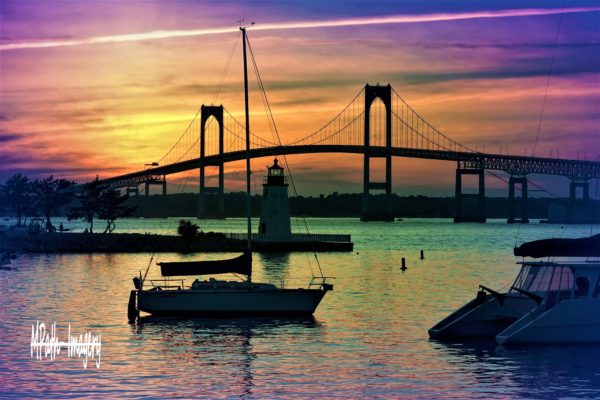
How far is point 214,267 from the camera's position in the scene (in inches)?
1216

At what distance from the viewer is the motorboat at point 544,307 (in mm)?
23781

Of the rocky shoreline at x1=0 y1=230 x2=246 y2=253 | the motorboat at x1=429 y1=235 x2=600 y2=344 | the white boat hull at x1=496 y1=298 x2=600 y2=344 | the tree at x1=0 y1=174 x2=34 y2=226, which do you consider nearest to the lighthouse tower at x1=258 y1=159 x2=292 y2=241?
the rocky shoreline at x1=0 y1=230 x2=246 y2=253

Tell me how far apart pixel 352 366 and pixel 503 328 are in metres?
5.40

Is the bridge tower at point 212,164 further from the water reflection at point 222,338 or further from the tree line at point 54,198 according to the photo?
the water reflection at point 222,338

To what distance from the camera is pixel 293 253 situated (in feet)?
238

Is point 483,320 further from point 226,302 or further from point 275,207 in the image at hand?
point 275,207

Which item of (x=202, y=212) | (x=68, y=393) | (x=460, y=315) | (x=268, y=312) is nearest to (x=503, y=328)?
(x=460, y=315)

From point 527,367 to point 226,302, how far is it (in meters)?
10.4

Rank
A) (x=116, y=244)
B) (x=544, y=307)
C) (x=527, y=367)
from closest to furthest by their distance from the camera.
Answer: (x=527, y=367), (x=544, y=307), (x=116, y=244)

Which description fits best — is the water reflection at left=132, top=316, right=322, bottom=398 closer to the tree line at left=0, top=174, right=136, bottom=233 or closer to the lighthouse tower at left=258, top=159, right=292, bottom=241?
the lighthouse tower at left=258, top=159, right=292, bottom=241

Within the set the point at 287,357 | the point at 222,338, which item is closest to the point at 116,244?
the point at 222,338

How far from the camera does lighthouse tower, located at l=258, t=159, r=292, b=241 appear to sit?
62.4 m

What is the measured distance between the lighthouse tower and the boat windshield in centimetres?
3764

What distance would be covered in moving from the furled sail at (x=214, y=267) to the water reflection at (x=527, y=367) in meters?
7.53
